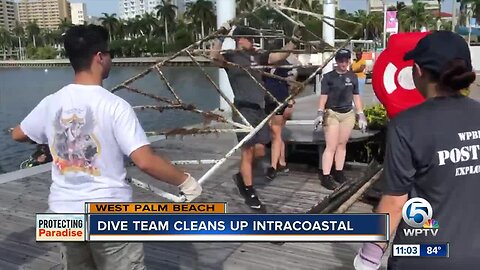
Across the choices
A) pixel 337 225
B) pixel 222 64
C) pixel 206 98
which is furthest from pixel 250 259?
pixel 206 98

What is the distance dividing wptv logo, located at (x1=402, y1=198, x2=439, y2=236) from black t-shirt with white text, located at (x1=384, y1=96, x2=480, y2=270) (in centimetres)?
2

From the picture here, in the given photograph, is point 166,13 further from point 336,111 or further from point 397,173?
point 397,173

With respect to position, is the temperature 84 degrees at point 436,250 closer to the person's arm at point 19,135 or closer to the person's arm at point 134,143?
the person's arm at point 134,143

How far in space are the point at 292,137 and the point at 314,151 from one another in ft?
2.59

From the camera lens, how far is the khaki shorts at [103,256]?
262 cm

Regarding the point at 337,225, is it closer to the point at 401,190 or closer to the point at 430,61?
the point at 401,190

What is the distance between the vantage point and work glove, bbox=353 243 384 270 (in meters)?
2.17

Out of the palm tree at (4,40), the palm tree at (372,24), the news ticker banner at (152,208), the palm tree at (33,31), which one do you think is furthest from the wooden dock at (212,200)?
the palm tree at (4,40)

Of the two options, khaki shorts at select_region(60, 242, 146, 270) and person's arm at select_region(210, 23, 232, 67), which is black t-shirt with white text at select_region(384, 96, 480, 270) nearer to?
khaki shorts at select_region(60, 242, 146, 270)

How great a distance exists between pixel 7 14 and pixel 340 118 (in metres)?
212

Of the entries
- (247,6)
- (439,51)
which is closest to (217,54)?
(439,51)

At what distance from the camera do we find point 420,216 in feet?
6.85

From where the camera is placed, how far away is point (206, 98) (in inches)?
1229

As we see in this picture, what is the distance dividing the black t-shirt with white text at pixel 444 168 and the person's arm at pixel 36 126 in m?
1.85
